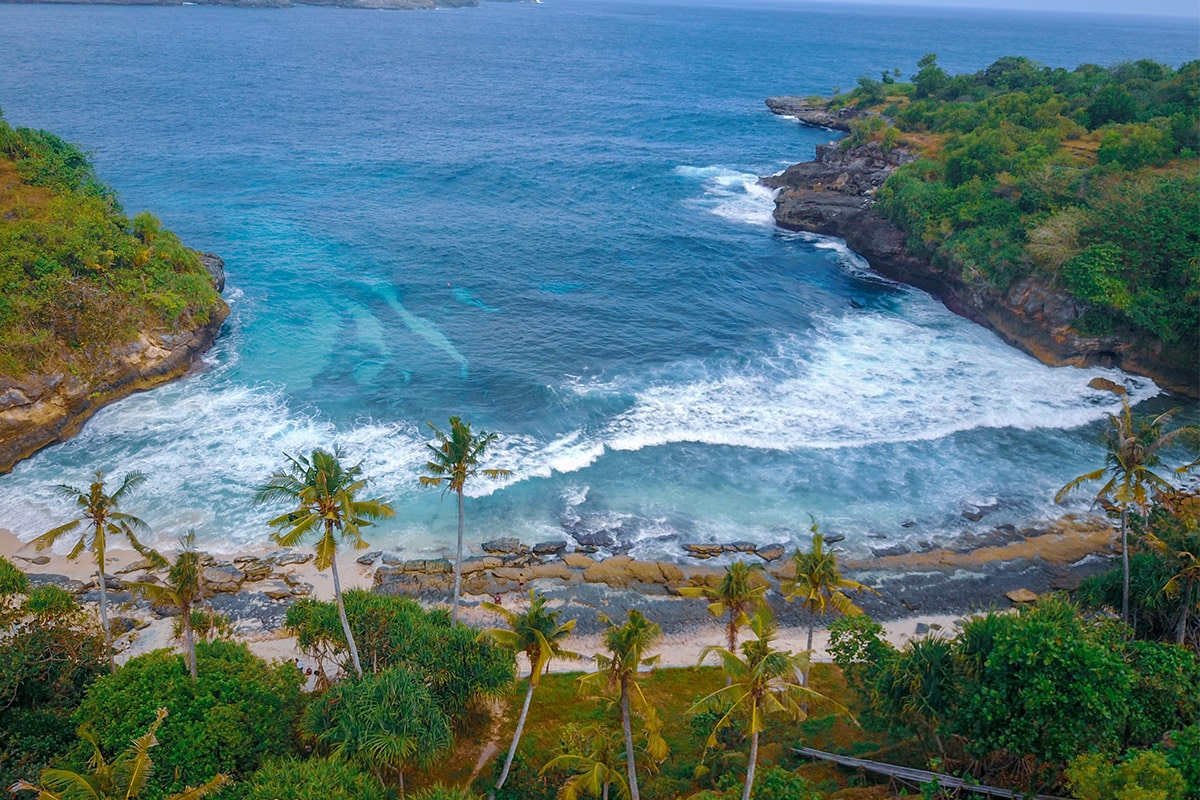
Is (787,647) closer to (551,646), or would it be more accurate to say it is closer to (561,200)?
Answer: (551,646)

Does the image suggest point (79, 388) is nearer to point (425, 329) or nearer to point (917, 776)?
point (425, 329)

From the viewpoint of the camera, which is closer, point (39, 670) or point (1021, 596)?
point (39, 670)

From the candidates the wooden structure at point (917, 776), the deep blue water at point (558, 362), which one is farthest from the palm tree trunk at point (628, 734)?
the deep blue water at point (558, 362)

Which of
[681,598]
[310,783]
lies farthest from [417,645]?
[681,598]

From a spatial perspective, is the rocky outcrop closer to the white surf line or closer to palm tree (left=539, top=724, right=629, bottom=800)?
the white surf line

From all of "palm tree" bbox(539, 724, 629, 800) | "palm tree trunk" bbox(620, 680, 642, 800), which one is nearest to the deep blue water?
"palm tree" bbox(539, 724, 629, 800)

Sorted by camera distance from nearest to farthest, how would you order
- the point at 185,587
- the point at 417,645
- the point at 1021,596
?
the point at 185,587, the point at 417,645, the point at 1021,596

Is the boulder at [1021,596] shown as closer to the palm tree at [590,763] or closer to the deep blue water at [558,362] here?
the deep blue water at [558,362]
